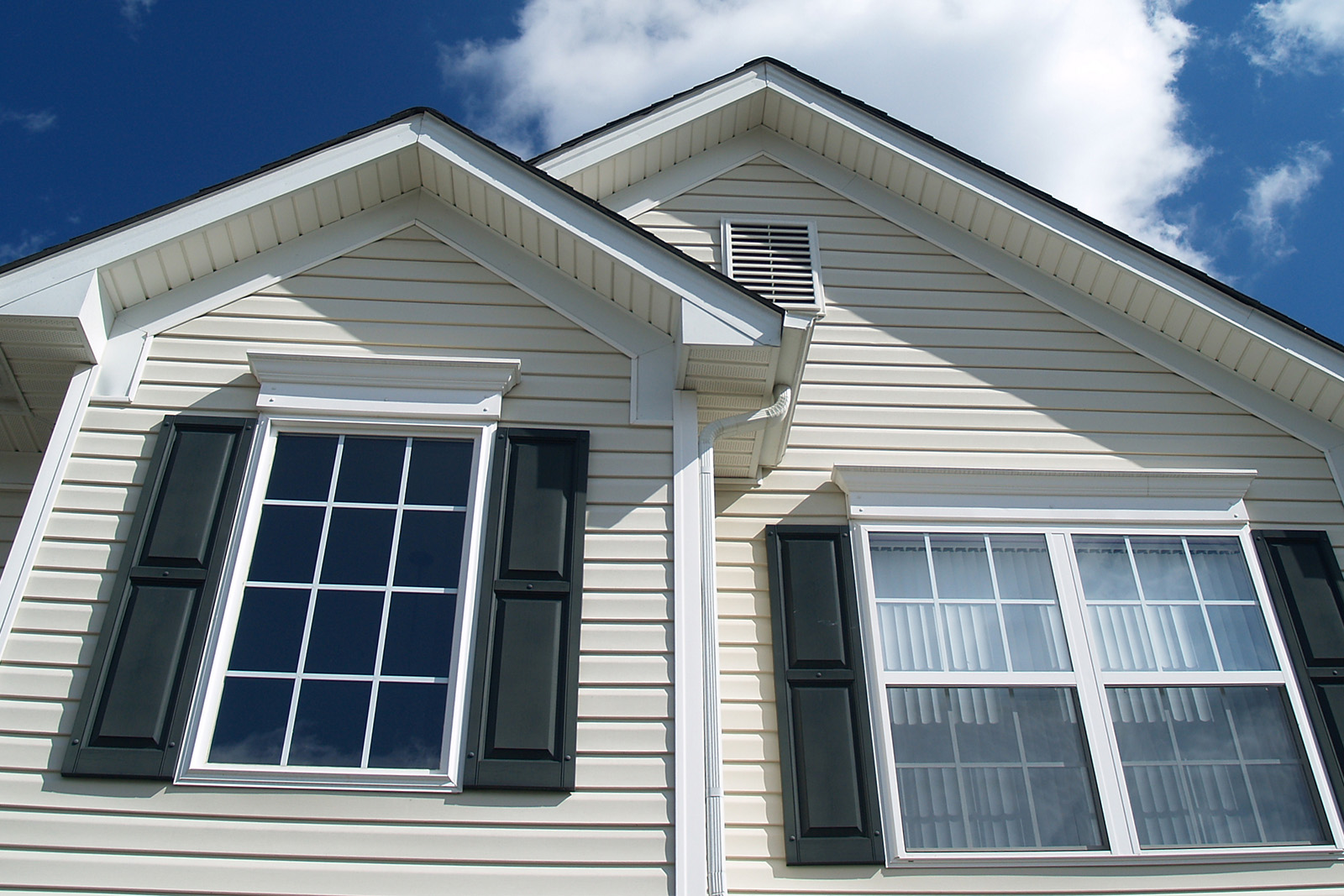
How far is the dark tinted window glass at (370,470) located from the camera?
486 cm

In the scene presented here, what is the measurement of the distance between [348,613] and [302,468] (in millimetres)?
837

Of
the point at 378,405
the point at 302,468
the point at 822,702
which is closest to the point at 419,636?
the point at 302,468

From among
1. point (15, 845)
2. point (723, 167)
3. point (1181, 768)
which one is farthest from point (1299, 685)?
point (15, 845)

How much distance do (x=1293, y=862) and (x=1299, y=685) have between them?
95 cm

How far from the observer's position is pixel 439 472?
16.2ft

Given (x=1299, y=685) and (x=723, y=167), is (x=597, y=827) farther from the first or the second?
(x=723, y=167)

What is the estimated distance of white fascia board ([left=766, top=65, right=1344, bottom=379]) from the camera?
620 centimetres

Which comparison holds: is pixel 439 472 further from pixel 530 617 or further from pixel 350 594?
pixel 530 617

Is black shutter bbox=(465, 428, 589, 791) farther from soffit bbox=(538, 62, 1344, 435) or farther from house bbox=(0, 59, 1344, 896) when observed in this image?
soffit bbox=(538, 62, 1344, 435)

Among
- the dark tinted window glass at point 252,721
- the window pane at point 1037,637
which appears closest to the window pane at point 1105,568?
the window pane at point 1037,637

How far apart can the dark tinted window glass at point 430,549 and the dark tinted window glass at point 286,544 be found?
41 centimetres

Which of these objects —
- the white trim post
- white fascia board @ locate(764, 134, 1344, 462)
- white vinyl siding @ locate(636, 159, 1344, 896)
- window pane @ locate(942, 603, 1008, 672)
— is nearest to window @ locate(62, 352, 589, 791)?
the white trim post

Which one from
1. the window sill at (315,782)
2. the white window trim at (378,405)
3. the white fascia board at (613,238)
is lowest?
the window sill at (315,782)

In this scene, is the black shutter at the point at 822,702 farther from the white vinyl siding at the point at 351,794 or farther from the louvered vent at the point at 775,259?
the louvered vent at the point at 775,259
